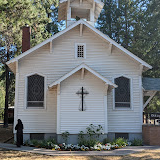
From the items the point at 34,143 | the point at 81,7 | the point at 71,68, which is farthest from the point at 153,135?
the point at 81,7

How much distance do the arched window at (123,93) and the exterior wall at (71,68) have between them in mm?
327

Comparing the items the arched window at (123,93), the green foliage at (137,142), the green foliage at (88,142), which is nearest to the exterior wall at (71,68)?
the arched window at (123,93)

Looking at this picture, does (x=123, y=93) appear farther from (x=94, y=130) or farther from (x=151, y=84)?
(x=94, y=130)

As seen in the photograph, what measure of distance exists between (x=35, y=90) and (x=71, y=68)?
261 cm

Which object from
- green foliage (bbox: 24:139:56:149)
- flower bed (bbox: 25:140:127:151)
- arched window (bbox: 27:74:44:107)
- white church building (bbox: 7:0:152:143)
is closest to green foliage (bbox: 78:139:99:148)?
flower bed (bbox: 25:140:127:151)

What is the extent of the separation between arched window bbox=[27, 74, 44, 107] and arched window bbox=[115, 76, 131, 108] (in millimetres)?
4699

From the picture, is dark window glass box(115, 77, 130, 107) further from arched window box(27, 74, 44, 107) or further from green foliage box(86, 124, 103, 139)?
arched window box(27, 74, 44, 107)

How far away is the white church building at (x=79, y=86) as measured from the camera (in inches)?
544

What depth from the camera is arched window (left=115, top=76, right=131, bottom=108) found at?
604 inches

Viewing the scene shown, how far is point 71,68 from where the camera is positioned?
15.2 meters

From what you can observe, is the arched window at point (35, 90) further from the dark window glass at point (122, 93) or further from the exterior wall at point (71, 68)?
the dark window glass at point (122, 93)

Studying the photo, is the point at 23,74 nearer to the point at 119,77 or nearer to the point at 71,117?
the point at 71,117

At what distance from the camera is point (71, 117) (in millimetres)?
13680

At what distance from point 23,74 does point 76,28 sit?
4379 millimetres
